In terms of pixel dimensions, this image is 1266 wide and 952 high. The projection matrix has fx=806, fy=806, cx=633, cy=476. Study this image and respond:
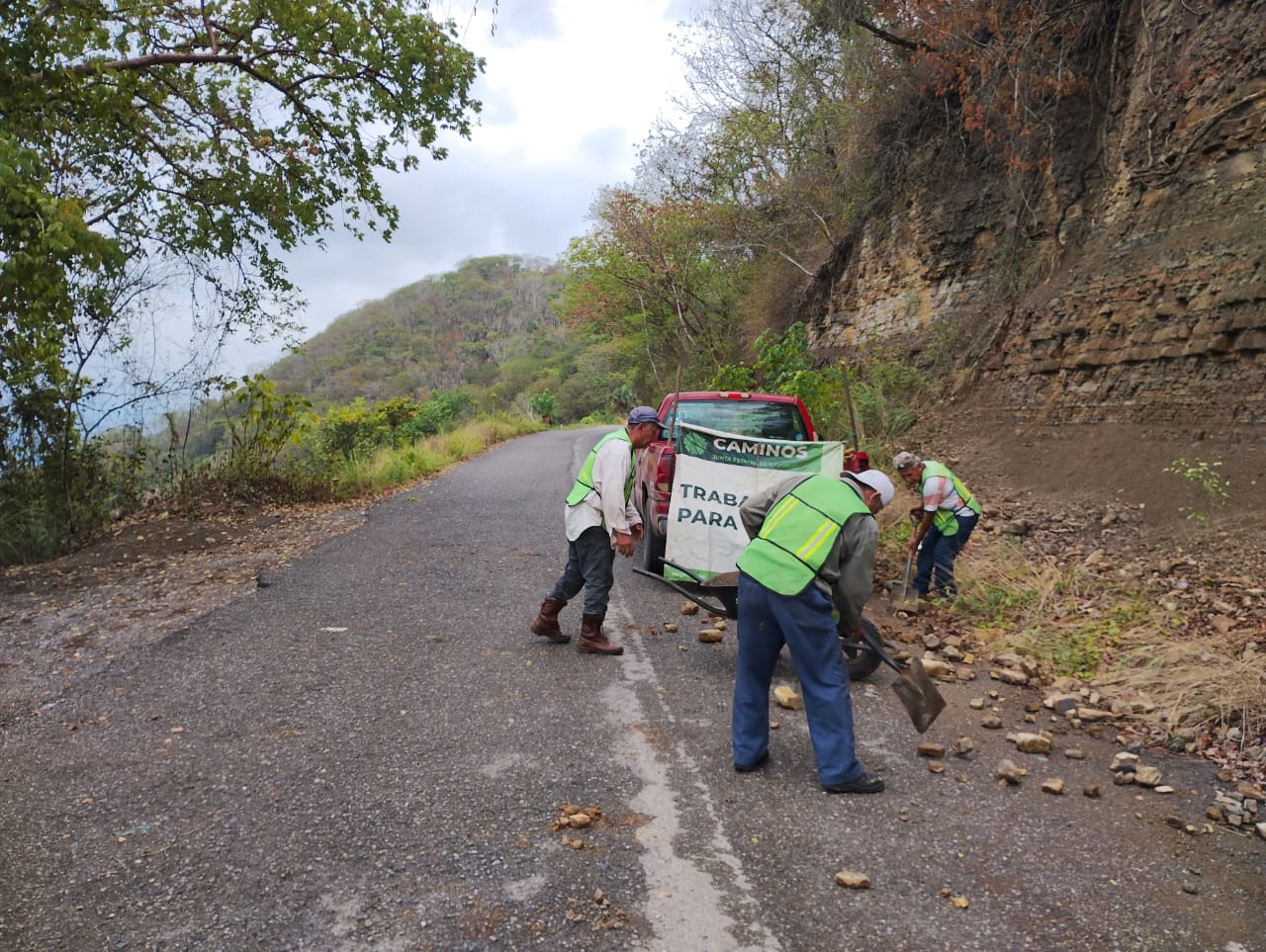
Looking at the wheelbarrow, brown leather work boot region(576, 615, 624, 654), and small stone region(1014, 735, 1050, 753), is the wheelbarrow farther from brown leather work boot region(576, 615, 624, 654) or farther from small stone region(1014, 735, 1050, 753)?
brown leather work boot region(576, 615, 624, 654)

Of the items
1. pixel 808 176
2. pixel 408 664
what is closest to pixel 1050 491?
pixel 408 664

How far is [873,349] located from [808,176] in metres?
6.95

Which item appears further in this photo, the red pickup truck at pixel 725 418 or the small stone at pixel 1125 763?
the red pickup truck at pixel 725 418

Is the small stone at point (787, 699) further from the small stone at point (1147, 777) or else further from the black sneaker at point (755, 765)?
the small stone at point (1147, 777)

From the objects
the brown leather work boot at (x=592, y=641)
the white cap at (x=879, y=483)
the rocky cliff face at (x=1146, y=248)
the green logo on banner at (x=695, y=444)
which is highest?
the rocky cliff face at (x=1146, y=248)

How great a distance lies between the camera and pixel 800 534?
3.79 m

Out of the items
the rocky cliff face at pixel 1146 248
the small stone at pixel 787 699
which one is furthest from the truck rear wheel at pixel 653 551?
the rocky cliff face at pixel 1146 248

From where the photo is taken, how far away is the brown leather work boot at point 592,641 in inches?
219

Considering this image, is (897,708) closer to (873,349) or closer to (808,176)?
(873,349)

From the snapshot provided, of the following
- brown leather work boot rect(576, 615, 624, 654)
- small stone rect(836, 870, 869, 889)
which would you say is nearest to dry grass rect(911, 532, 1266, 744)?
small stone rect(836, 870, 869, 889)

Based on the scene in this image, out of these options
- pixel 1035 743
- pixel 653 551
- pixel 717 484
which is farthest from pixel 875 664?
pixel 653 551

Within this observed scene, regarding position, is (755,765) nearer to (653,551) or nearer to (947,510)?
(947,510)

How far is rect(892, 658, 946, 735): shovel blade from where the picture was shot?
13.0 ft

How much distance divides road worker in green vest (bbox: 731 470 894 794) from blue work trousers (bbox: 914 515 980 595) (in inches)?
123
